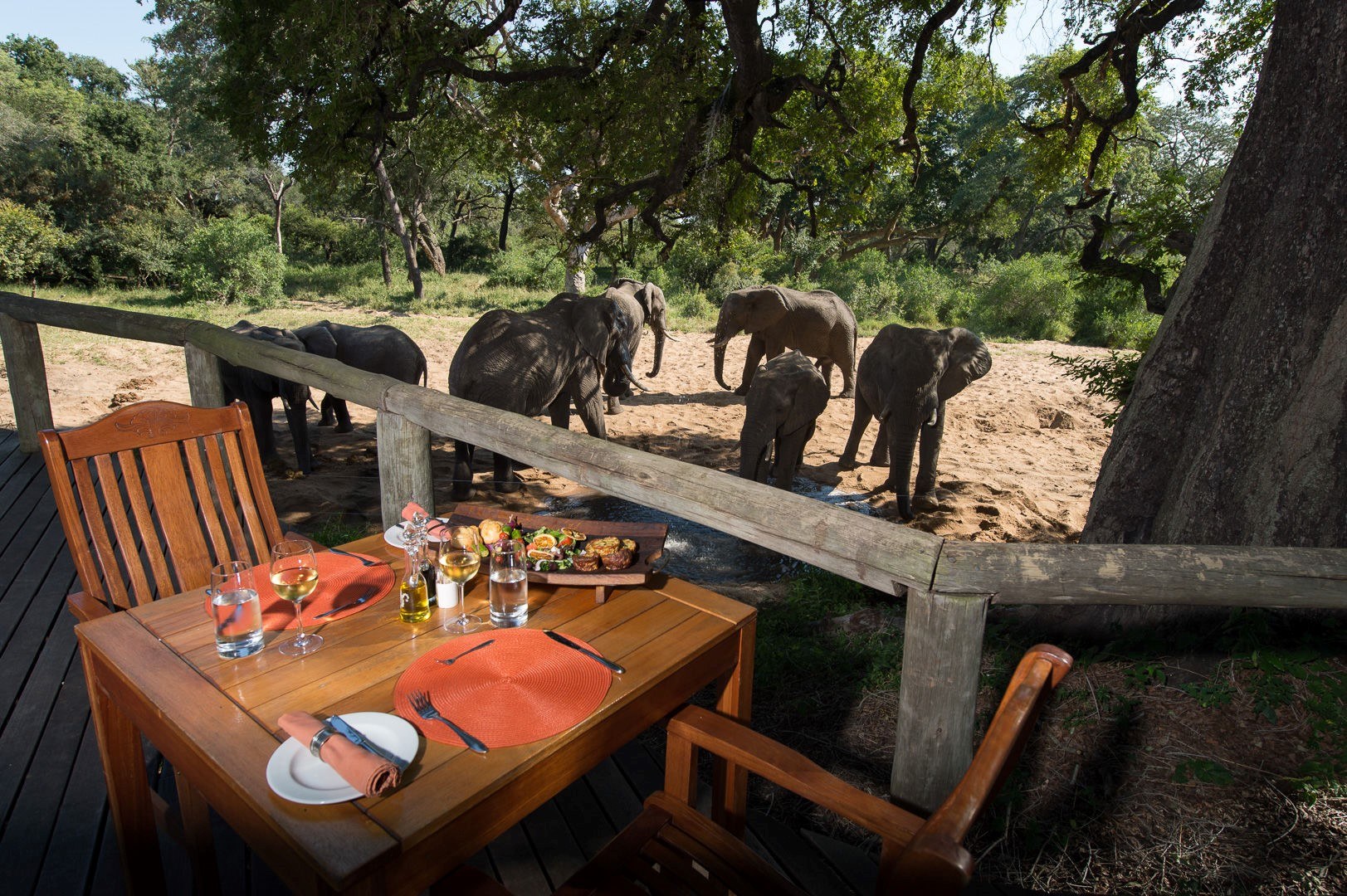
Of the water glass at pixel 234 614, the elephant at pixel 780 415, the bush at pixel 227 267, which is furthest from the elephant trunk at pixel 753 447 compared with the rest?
the bush at pixel 227 267

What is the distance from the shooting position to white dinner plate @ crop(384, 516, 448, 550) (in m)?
1.99

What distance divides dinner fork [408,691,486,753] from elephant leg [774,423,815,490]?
5.89 meters

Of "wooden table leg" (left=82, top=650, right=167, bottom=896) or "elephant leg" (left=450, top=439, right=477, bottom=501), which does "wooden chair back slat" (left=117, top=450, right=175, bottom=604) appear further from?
"elephant leg" (left=450, top=439, right=477, bottom=501)

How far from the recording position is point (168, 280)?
72.9 feet

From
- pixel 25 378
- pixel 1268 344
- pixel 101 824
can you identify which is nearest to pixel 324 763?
pixel 101 824

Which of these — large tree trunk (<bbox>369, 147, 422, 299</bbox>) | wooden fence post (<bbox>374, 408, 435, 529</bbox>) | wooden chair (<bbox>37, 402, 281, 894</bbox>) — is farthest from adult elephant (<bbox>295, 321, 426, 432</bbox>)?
large tree trunk (<bbox>369, 147, 422, 299</bbox>)

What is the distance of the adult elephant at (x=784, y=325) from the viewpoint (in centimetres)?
1180

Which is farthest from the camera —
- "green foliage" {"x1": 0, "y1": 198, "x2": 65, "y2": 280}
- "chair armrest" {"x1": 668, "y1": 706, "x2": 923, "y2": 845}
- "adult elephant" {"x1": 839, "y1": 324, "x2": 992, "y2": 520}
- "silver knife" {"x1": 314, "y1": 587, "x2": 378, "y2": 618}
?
"green foliage" {"x1": 0, "y1": 198, "x2": 65, "y2": 280}

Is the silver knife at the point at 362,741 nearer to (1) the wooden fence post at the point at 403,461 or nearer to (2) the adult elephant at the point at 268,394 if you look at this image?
(1) the wooden fence post at the point at 403,461

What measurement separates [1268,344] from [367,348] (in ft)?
25.8

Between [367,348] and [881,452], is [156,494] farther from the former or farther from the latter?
[881,452]

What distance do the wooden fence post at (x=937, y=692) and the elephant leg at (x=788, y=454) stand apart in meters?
5.32

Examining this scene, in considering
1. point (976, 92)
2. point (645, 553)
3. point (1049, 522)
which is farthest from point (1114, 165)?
point (645, 553)

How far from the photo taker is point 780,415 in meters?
7.09
